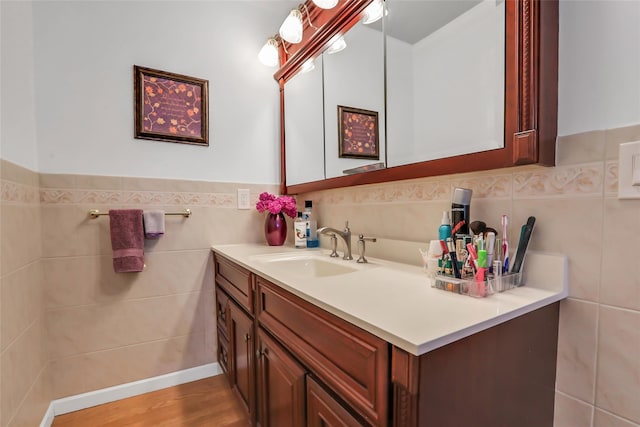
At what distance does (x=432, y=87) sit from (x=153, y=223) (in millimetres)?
1405

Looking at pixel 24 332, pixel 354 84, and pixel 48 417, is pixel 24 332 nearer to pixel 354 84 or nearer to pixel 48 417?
pixel 48 417

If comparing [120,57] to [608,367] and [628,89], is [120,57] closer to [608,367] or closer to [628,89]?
[628,89]

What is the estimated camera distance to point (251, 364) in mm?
1152

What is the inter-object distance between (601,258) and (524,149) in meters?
0.30

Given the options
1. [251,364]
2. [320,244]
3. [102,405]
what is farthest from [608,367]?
[102,405]

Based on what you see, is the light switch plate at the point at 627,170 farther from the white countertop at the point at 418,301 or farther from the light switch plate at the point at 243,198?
the light switch plate at the point at 243,198

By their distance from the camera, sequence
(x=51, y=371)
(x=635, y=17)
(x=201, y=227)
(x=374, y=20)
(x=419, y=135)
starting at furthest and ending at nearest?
(x=201, y=227), (x=51, y=371), (x=374, y=20), (x=419, y=135), (x=635, y=17)

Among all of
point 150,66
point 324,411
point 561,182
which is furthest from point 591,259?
point 150,66

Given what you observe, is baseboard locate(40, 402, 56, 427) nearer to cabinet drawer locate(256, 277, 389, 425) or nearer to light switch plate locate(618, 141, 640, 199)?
cabinet drawer locate(256, 277, 389, 425)

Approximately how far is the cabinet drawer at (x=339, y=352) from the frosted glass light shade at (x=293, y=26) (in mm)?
1315

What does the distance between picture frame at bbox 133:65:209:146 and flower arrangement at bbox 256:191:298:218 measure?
0.46m

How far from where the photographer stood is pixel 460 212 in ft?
2.71

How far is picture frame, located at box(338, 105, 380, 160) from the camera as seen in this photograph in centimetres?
116

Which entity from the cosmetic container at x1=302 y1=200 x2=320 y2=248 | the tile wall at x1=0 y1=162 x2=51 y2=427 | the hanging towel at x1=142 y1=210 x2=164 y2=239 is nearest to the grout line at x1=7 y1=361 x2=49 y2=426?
the tile wall at x1=0 y1=162 x2=51 y2=427
